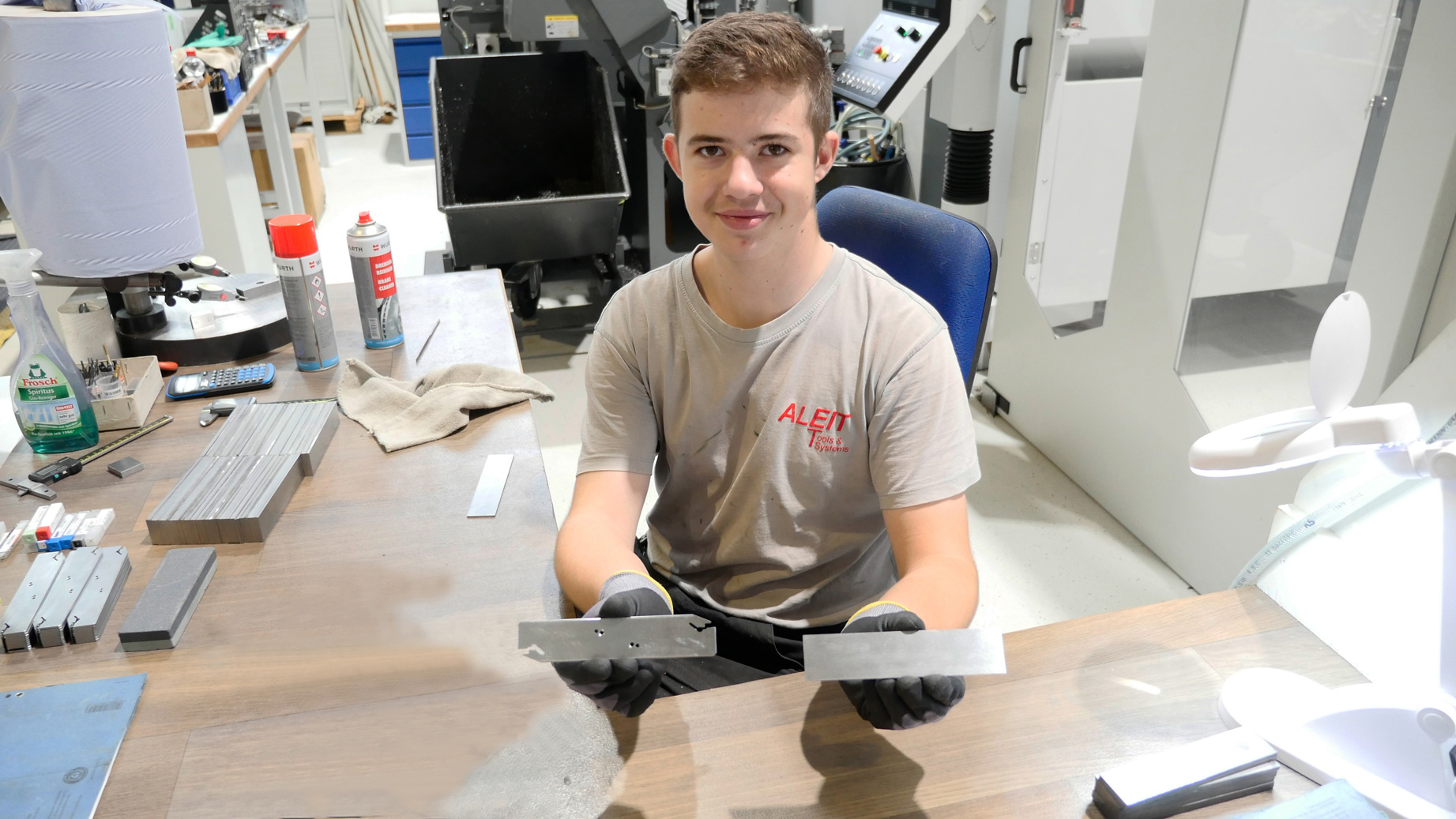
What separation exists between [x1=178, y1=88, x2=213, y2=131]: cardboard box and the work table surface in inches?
88.6

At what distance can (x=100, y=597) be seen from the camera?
1.03 metres

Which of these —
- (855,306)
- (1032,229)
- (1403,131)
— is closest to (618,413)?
(855,306)

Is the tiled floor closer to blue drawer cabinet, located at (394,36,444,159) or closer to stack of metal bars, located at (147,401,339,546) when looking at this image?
stack of metal bars, located at (147,401,339,546)

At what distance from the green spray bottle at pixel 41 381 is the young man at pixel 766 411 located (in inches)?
28.4

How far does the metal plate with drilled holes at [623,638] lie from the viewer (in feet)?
2.64

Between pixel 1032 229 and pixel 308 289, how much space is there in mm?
2042

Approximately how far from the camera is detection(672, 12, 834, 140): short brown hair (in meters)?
1.05

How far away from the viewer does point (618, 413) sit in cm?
121

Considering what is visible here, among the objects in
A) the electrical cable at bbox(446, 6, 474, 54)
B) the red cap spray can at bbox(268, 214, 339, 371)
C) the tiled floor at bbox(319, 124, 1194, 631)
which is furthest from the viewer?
the electrical cable at bbox(446, 6, 474, 54)

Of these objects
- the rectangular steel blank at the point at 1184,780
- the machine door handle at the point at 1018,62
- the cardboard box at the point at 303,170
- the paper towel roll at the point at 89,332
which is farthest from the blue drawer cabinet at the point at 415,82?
the rectangular steel blank at the point at 1184,780

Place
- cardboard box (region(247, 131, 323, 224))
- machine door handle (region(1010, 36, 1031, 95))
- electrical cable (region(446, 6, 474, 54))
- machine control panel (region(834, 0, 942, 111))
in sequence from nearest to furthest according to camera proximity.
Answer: machine control panel (region(834, 0, 942, 111)) → machine door handle (region(1010, 36, 1031, 95)) → electrical cable (region(446, 6, 474, 54)) → cardboard box (region(247, 131, 323, 224))

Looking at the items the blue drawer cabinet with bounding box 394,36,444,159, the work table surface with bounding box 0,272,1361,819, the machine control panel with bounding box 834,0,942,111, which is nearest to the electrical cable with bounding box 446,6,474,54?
the machine control panel with bounding box 834,0,942,111

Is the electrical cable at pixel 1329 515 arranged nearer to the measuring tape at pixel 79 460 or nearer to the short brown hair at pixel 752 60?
the short brown hair at pixel 752 60

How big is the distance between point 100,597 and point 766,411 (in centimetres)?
77
